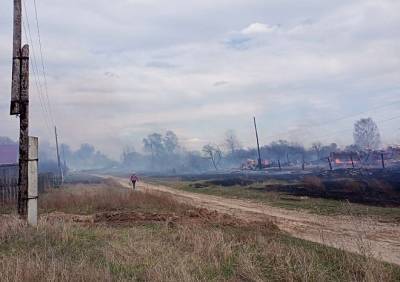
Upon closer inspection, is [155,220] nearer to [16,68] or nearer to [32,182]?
[32,182]

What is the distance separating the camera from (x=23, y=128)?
13.0 metres

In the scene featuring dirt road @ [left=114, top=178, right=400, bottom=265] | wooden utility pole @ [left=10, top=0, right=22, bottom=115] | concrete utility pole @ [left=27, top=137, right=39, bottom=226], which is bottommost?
dirt road @ [left=114, top=178, right=400, bottom=265]

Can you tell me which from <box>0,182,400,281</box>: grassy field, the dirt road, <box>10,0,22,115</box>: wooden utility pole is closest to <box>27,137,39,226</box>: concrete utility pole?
<box>0,182,400,281</box>: grassy field

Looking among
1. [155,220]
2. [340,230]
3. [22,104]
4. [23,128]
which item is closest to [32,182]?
[23,128]

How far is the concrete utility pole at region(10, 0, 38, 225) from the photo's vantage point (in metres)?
12.7

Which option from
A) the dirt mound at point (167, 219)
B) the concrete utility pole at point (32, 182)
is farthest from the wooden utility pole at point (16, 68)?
the dirt mound at point (167, 219)

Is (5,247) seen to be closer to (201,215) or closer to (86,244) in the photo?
(86,244)

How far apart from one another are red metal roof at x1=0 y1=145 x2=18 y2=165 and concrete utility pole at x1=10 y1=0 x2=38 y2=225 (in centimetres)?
3376

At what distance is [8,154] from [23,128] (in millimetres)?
35765

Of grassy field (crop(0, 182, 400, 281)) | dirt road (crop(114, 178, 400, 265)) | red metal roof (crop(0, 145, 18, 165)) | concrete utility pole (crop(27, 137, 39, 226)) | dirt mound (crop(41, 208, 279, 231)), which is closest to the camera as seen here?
grassy field (crop(0, 182, 400, 281))

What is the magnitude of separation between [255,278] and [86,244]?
4.47 metres

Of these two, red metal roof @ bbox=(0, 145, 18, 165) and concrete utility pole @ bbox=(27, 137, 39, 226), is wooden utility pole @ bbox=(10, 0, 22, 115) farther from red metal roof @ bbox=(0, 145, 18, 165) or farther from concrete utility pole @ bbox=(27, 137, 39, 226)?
red metal roof @ bbox=(0, 145, 18, 165)

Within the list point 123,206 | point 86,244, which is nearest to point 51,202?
point 123,206

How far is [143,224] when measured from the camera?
594 inches
